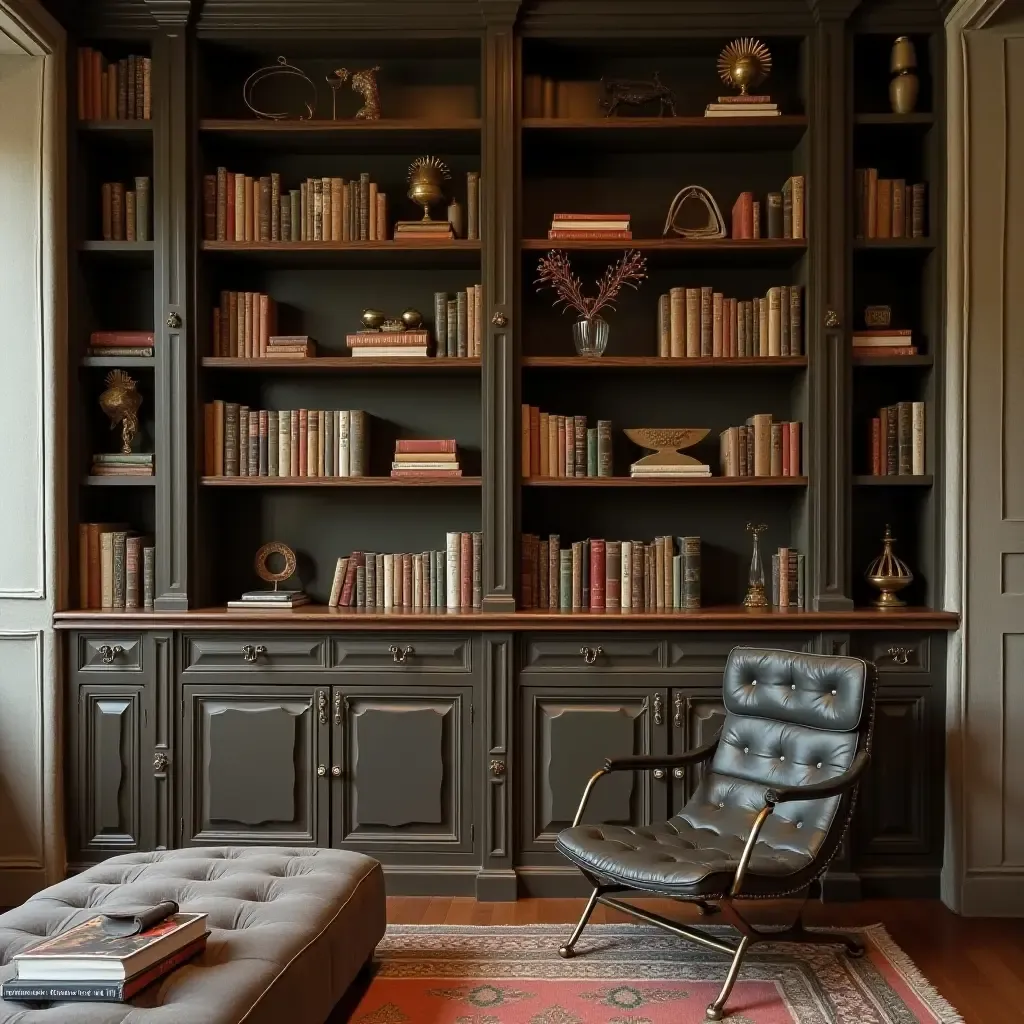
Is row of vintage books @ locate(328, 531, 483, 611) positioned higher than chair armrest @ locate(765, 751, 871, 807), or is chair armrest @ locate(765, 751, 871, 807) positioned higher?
Result: row of vintage books @ locate(328, 531, 483, 611)

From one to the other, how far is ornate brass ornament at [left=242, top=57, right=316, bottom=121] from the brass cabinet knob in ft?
7.08

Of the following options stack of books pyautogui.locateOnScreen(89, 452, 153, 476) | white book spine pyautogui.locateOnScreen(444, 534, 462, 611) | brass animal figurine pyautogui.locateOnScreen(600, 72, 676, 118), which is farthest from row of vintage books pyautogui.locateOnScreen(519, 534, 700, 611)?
brass animal figurine pyautogui.locateOnScreen(600, 72, 676, 118)

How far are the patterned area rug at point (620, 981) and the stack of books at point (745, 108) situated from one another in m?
2.92

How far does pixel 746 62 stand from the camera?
379 centimetres

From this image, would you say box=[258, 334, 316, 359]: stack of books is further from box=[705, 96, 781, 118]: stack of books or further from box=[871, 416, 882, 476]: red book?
box=[871, 416, 882, 476]: red book

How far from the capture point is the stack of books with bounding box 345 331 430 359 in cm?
387

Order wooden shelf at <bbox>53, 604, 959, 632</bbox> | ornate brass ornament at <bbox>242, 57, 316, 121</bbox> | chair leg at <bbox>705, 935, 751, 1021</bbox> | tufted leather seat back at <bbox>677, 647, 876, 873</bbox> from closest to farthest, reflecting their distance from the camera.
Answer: chair leg at <bbox>705, 935, 751, 1021</bbox>, tufted leather seat back at <bbox>677, 647, 876, 873</bbox>, wooden shelf at <bbox>53, 604, 959, 632</bbox>, ornate brass ornament at <bbox>242, 57, 316, 121</bbox>

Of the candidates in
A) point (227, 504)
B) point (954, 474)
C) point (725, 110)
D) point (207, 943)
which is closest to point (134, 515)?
point (227, 504)

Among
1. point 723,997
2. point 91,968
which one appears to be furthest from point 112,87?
point 723,997

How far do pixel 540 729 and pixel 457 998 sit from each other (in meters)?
1.03

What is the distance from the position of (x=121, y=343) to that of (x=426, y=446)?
1.25m

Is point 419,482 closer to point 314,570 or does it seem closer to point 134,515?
point 314,570

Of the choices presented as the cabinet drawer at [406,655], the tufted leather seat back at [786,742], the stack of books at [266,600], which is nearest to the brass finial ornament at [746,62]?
the tufted leather seat back at [786,742]

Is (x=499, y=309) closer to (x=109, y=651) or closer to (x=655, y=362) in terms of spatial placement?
(x=655, y=362)
